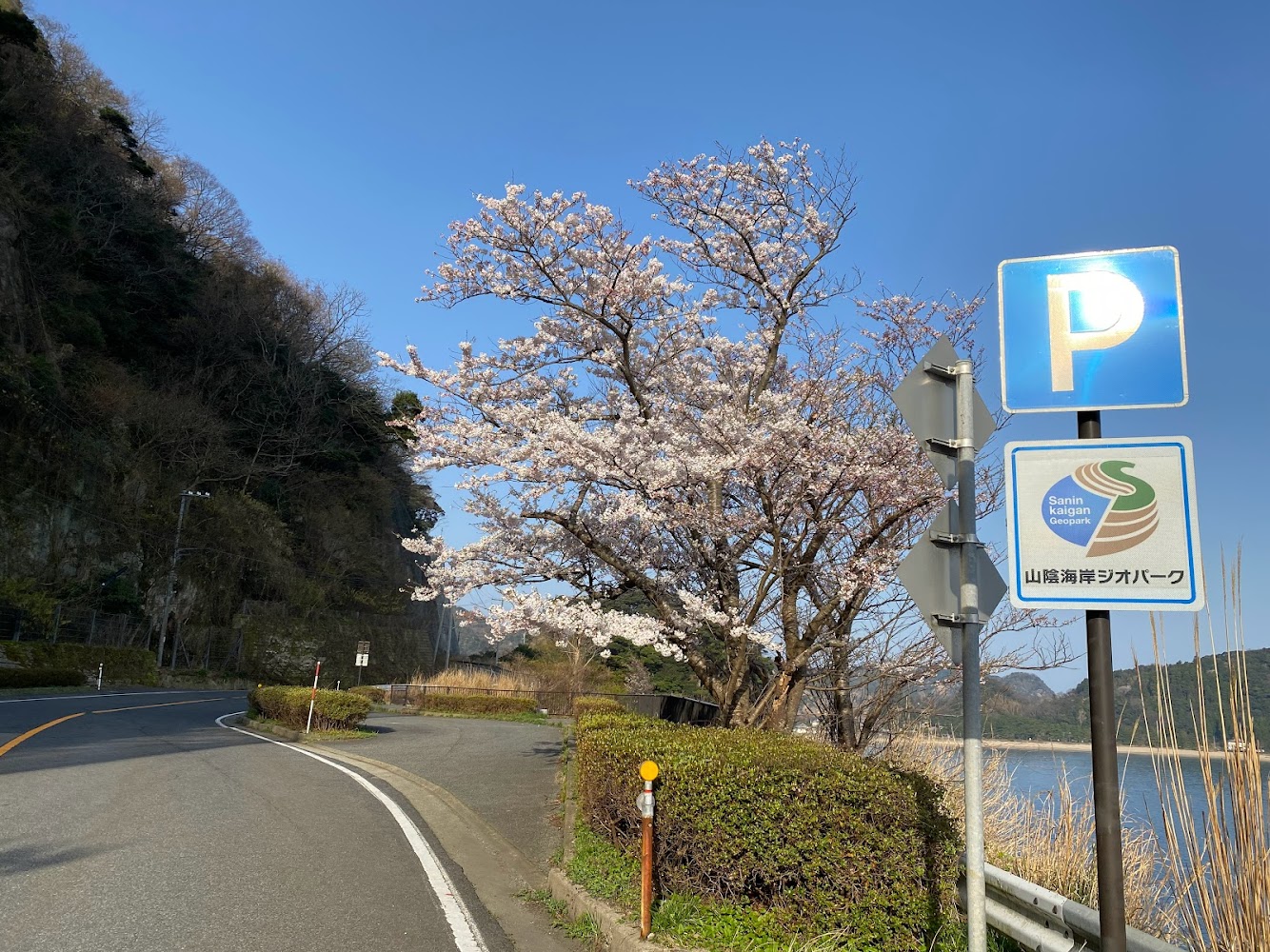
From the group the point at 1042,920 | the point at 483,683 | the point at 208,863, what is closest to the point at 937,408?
the point at 1042,920

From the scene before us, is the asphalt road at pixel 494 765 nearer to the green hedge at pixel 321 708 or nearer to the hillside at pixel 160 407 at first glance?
the green hedge at pixel 321 708

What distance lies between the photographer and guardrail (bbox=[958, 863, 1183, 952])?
12.4 feet

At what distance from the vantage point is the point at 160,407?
3800 centimetres

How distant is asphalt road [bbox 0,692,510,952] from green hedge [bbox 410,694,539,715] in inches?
687

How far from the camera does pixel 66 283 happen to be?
34531 mm

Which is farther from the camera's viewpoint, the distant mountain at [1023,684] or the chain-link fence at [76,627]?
the chain-link fence at [76,627]

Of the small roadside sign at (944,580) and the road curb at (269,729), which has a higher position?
the small roadside sign at (944,580)

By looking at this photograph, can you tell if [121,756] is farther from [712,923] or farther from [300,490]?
[300,490]

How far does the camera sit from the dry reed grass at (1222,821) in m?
3.62

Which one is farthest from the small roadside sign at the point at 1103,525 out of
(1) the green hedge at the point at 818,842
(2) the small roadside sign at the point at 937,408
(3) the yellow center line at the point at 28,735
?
(3) the yellow center line at the point at 28,735

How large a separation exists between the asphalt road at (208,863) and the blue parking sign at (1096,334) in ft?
14.5

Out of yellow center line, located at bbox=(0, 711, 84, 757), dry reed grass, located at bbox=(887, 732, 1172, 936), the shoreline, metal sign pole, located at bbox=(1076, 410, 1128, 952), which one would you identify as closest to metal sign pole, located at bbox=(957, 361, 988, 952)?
metal sign pole, located at bbox=(1076, 410, 1128, 952)

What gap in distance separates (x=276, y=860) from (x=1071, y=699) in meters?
7.28

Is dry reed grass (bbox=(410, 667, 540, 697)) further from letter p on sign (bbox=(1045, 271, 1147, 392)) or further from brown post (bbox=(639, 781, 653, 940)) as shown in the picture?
letter p on sign (bbox=(1045, 271, 1147, 392))
